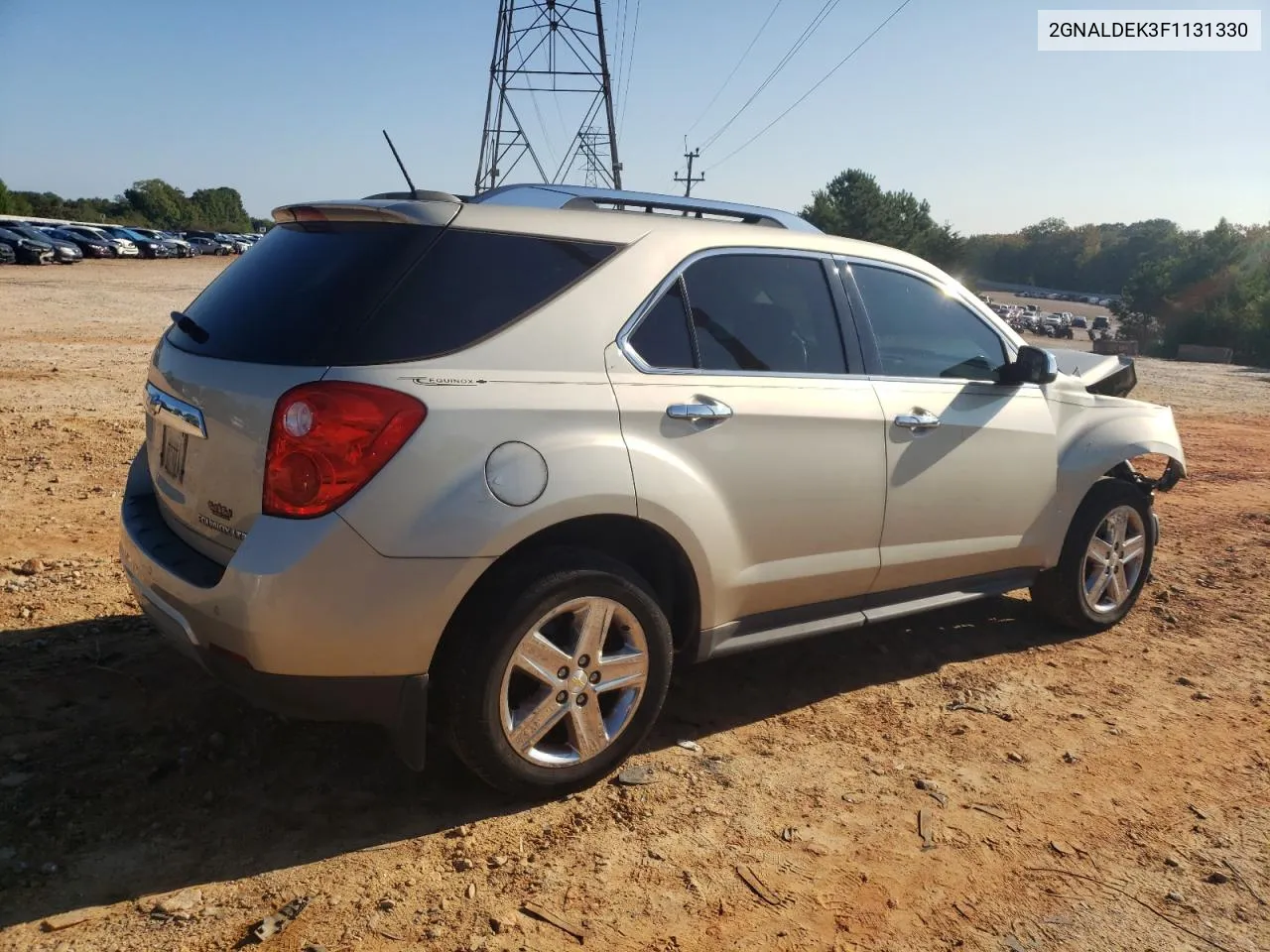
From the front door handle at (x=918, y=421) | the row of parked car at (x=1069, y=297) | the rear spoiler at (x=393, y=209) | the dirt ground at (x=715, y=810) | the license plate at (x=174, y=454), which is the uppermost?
the row of parked car at (x=1069, y=297)

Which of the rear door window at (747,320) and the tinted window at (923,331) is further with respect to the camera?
the tinted window at (923,331)

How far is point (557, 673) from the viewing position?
10.4ft

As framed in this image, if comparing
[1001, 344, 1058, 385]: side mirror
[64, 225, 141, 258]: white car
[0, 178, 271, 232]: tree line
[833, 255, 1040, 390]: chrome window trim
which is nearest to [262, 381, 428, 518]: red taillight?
[833, 255, 1040, 390]: chrome window trim

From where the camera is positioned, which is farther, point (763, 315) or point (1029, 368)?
point (1029, 368)

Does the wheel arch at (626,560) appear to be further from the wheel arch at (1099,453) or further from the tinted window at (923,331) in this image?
the wheel arch at (1099,453)

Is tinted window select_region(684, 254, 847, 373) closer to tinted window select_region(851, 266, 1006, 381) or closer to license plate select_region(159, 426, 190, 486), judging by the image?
tinted window select_region(851, 266, 1006, 381)

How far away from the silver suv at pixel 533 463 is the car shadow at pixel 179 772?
396 millimetres

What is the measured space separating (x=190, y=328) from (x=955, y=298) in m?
3.15

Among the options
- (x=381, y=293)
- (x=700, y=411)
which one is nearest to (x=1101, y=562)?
(x=700, y=411)

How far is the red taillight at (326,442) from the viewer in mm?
2770

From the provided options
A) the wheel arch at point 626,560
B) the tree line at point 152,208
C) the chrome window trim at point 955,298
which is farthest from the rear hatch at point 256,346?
the tree line at point 152,208

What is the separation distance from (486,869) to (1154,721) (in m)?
2.89

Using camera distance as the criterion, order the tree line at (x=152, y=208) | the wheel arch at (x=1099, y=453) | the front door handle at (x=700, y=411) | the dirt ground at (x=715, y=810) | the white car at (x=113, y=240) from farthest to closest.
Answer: the tree line at (x=152, y=208) → the white car at (x=113, y=240) → the wheel arch at (x=1099, y=453) → the front door handle at (x=700, y=411) → the dirt ground at (x=715, y=810)

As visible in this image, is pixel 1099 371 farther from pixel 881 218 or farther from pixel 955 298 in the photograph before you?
pixel 881 218
